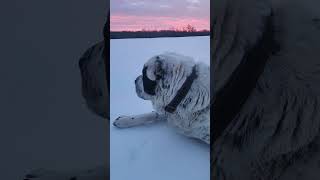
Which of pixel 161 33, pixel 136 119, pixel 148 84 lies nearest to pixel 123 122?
pixel 136 119

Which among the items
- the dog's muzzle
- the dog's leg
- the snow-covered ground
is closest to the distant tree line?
the snow-covered ground

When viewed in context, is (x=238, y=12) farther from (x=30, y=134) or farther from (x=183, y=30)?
(x=30, y=134)

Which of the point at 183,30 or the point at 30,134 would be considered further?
the point at 183,30

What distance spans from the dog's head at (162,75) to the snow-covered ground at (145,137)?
0.08ft

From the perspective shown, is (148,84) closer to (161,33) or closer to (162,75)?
(162,75)

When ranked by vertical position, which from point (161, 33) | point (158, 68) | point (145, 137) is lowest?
point (145, 137)

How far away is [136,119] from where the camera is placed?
2.09 metres

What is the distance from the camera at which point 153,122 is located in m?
2.12

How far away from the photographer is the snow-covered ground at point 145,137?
80.7 inches

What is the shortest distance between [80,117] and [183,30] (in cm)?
57

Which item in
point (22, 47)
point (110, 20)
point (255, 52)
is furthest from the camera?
point (255, 52)

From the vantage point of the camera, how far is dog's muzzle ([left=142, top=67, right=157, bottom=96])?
2.10 m

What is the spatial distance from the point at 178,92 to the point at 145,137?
0.24m

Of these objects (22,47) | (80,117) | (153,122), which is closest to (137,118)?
(153,122)
